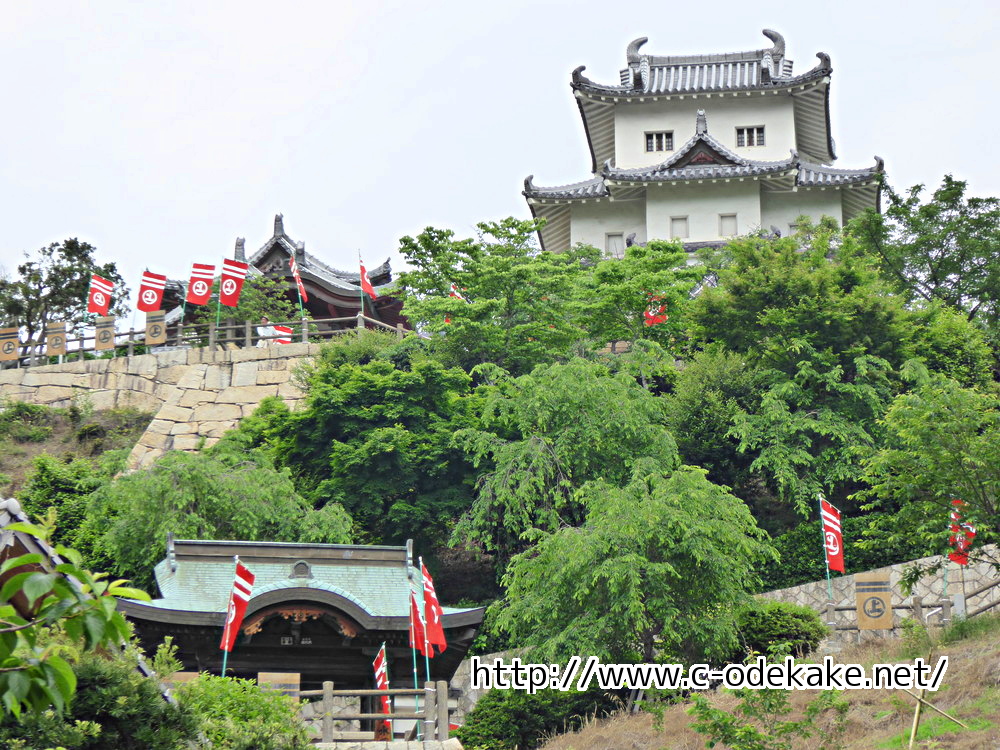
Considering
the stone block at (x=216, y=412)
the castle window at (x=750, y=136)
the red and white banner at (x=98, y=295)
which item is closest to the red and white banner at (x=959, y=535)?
the stone block at (x=216, y=412)

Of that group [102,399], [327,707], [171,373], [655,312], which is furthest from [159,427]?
[327,707]

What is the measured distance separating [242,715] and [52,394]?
27189 millimetres

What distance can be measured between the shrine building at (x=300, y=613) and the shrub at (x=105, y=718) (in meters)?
8.70

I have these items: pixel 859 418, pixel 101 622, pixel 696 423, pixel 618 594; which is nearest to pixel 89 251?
pixel 696 423

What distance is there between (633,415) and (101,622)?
767 inches

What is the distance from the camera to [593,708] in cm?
2022

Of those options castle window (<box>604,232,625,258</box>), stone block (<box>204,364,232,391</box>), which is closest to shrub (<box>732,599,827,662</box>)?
stone block (<box>204,364,232,391</box>)

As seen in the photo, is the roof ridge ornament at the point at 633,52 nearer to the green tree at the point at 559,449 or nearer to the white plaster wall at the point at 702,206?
the white plaster wall at the point at 702,206

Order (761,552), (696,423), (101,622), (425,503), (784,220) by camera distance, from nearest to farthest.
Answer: (101,622)
(761,552)
(425,503)
(696,423)
(784,220)

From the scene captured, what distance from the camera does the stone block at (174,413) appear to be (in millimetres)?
35094

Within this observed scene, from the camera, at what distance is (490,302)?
31172mm

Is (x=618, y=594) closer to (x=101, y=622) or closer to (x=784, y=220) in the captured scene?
(x=101, y=622)

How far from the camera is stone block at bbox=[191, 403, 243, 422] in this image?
116ft

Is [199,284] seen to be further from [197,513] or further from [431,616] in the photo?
[431,616]
